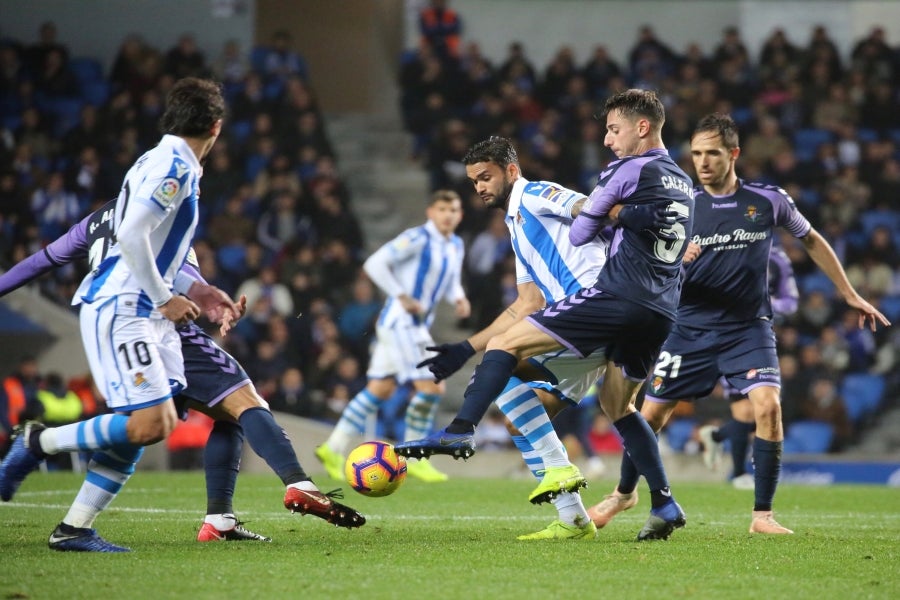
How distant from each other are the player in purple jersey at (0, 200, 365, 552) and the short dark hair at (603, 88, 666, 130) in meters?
2.24

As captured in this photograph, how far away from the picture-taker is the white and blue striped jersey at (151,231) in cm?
562

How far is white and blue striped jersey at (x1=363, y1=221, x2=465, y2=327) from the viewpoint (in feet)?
40.8

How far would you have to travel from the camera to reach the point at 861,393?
663 inches

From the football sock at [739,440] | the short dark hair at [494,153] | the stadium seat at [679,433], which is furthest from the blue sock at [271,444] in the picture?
the stadium seat at [679,433]

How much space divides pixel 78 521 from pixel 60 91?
15.1 m

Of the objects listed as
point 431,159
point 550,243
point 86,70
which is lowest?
point 550,243

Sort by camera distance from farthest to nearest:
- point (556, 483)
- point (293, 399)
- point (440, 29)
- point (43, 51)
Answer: point (440, 29) < point (43, 51) < point (293, 399) < point (556, 483)

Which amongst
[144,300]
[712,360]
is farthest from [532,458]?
[144,300]

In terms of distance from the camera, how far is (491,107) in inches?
819

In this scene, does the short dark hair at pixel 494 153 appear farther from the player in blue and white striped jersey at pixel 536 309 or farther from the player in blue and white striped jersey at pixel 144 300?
the player in blue and white striped jersey at pixel 144 300

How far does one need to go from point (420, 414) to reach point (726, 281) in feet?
16.5

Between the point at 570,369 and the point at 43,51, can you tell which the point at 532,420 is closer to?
the point at 570,369

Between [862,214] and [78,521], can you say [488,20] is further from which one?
[78,521]

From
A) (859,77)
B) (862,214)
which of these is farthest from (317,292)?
(859,77)
